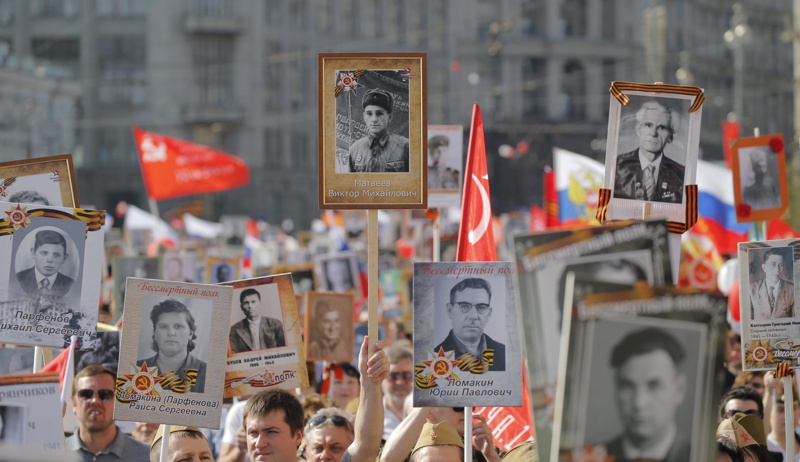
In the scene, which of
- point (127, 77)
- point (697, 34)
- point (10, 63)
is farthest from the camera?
point (697, 34)

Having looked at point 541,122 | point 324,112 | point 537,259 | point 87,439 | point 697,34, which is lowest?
point 87,439

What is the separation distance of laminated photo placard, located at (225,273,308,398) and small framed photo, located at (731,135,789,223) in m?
3.28

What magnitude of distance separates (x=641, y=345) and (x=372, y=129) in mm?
2182

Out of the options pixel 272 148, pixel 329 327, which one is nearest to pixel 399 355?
pixel 329 327

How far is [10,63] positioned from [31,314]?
47334mm

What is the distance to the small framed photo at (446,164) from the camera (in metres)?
9.55

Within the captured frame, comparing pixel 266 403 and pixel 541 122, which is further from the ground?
pixel 541 122

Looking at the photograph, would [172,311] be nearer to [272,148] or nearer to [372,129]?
[372,129]

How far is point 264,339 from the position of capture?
606 cm

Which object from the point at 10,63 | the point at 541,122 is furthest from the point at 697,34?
the point at 10,63

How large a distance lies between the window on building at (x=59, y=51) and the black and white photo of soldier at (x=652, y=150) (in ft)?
186

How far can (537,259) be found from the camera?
4008 millimetres

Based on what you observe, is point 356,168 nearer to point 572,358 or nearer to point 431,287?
point 431,287

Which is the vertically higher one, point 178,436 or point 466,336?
point 466,336
